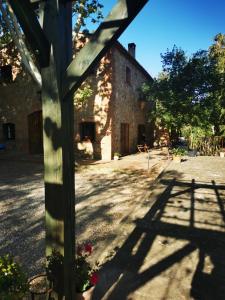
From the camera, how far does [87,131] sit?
15.8 metres

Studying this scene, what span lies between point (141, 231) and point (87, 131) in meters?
11.4


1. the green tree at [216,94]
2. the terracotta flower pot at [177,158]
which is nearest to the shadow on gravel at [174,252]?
the terracotta flower pot at [177,158]

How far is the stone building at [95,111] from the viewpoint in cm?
1507

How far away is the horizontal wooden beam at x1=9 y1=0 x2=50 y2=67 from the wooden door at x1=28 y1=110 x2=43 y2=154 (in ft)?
48.9

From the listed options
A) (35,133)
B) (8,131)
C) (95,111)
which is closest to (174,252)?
(95,111)

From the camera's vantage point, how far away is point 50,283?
102 inches

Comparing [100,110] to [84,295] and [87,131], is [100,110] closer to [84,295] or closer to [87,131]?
[87,131]

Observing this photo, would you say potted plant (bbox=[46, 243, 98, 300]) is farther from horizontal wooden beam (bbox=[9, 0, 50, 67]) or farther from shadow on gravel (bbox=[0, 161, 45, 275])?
horizontal wooden beam (bbox=[9, 0, 50, 67])

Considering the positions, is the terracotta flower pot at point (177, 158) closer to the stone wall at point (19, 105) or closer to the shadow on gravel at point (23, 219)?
the shadow on gravel at point (23, 219)

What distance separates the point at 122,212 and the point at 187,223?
159 centimetres

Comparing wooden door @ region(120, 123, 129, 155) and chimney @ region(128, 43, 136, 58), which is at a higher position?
chimney @ region(128, 43, 136, 58)

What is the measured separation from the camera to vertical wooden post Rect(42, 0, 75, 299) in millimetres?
2391

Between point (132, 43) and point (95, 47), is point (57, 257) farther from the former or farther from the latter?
point (132, 43)

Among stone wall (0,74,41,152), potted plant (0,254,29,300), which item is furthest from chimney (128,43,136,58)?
potted plant (0,254,29,300)
